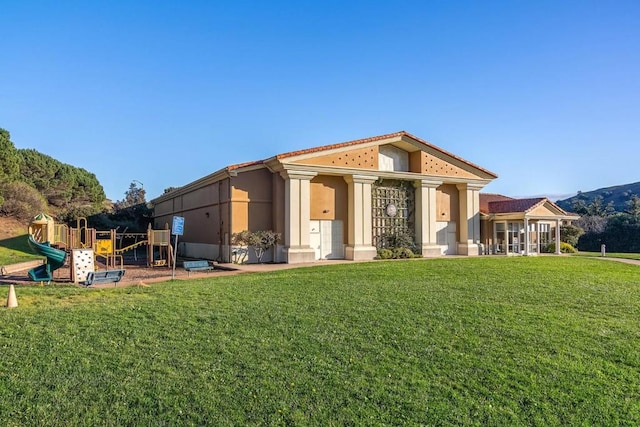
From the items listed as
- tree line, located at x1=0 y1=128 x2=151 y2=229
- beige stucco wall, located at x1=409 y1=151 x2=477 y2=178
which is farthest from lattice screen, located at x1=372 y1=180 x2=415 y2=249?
tree line, located at x1=0 y1=128 x2=151 y2=229

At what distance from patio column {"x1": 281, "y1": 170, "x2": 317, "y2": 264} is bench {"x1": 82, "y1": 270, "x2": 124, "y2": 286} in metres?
9.14

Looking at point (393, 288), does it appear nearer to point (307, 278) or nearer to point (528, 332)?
point (307, 278)

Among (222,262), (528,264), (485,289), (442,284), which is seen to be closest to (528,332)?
(485,289)

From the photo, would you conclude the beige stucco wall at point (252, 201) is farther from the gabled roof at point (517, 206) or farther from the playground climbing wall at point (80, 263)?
the gabled roof at point (517, 206)

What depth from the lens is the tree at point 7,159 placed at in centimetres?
3300

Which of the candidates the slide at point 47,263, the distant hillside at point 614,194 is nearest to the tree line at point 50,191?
the slide at point 47,263

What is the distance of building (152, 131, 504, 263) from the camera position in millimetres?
21562

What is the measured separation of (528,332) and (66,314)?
29.4ft

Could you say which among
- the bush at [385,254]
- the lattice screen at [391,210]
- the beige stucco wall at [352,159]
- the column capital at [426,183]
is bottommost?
the bush at [385,254]

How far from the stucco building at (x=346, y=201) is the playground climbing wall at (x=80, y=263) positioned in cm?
704

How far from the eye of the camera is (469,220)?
89.5 ft

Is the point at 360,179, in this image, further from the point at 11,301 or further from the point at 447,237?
the point at 11,301

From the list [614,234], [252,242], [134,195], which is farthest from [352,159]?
→ [134,195]

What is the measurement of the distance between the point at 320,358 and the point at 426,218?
1971 cm
